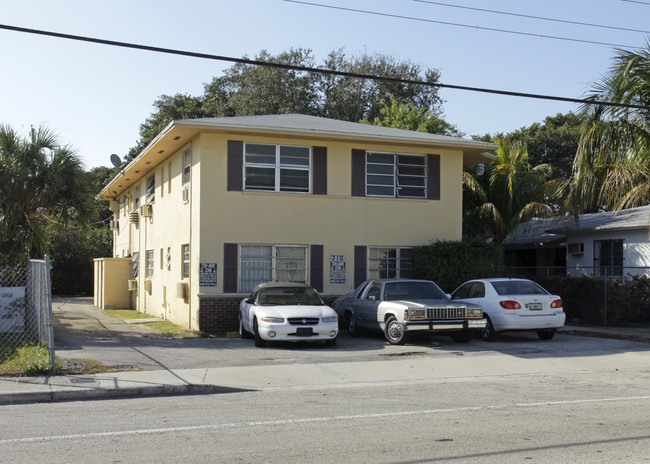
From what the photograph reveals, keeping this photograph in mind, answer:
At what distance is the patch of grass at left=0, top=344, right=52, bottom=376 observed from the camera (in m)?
10.9

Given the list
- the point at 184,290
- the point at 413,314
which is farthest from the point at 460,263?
the point at 184,290

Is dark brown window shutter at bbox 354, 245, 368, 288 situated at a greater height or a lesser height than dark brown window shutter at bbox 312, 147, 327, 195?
lesser

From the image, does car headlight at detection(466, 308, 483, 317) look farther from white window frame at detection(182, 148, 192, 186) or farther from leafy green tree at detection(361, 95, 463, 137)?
leafy green tree at detection(361, 95, 463, 137)

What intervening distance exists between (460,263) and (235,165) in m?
6.82

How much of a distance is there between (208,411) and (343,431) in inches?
82.9

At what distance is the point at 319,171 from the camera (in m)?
19.5

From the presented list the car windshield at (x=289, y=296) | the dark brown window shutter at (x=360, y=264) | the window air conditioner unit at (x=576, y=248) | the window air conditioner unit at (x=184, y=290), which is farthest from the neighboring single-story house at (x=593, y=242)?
the window air conditioner unit at (x=184, y=290)

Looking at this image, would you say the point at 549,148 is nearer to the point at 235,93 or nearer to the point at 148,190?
the point at 235,93

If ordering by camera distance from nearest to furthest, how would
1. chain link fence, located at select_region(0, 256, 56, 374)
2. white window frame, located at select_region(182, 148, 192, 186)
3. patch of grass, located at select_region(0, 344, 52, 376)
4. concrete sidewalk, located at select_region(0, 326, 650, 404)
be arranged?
concrete sidewalk, located at select_region(0, 326, 650, 404)
patch of grass, located at select_region(0, 344, 52, 376)
chain link fence, located at select_region(0, 256, 56, 374)
white window frame, located at select_region(182, 148, 192, 186)

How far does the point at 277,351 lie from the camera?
1442 cm

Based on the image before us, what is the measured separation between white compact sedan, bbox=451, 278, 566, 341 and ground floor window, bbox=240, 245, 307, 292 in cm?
502

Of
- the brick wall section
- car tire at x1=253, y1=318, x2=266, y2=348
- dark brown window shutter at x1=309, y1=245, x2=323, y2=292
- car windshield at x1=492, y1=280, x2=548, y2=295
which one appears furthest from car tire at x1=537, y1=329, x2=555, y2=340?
the brick wall section

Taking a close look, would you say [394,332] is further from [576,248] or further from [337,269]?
[576,248]

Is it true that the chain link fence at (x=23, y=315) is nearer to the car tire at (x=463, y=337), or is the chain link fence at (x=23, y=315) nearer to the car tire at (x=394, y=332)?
the car tire at (x=394, y=332)
